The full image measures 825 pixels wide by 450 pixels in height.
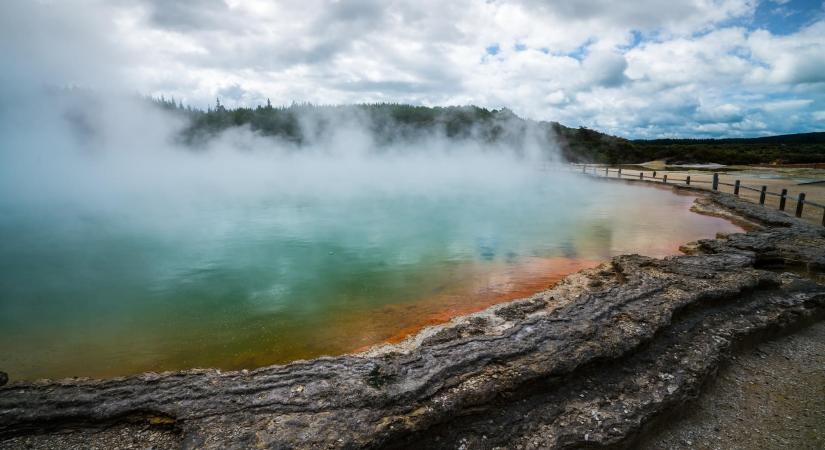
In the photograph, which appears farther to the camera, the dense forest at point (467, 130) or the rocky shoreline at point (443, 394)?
the dense forest at point (467, 130)

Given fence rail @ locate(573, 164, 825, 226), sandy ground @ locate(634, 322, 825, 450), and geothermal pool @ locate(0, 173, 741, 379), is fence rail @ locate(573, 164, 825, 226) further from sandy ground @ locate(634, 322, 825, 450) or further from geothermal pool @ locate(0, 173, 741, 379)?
sandy ground @ locate(634, 322, 825, 450)

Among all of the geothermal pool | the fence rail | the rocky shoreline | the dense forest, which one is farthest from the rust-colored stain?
the dense forest

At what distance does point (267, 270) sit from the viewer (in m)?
6.18

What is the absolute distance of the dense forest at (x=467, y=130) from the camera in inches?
1244

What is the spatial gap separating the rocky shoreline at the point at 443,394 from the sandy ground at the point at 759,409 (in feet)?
0.34

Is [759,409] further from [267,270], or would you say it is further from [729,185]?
[729,185]

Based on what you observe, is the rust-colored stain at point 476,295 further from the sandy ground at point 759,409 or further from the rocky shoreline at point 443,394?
the sandy ground at point 759,409

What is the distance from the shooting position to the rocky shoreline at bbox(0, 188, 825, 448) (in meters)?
2.08

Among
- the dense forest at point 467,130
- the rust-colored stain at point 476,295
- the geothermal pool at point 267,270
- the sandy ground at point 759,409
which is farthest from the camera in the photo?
the dense forest at point 467,130

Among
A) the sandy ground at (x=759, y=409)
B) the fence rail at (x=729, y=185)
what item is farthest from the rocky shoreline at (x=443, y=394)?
the fence rail at (x=729, y=185)

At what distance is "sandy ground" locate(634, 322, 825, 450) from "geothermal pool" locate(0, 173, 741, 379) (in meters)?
2.23

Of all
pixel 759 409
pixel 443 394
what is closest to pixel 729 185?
pixel 759 409

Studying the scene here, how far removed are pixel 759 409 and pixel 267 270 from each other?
564cm

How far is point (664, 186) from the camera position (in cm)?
1561
